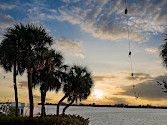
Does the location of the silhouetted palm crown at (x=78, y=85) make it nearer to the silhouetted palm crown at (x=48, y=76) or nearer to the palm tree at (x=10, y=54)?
the silhouetted palm crown at (x=48, y=76)

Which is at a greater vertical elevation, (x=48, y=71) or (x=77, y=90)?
(x=48, y=71)

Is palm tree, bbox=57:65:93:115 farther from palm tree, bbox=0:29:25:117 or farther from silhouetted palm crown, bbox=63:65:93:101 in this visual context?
palm tree, bbox=0:29:25:117

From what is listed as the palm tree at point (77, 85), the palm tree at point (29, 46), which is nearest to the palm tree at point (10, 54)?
the palm tree at point (29, 46)

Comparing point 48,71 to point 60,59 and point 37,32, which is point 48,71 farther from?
point 37,32

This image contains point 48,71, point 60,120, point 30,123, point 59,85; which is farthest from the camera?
point 59,85

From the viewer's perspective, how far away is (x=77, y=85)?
39.7 metres

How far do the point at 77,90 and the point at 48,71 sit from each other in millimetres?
6238

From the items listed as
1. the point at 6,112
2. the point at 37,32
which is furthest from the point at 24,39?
the point at 6,112


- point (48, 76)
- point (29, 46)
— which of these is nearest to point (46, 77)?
point (48, 76)

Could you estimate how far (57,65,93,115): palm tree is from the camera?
130 feet

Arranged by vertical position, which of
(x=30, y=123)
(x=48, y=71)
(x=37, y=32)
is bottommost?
(x=30, y=123)

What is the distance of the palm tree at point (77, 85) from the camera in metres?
39.7

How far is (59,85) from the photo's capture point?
39594 millimetres

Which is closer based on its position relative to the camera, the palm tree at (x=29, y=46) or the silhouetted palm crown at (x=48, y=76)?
the palm tree at (x=29, y=46)
